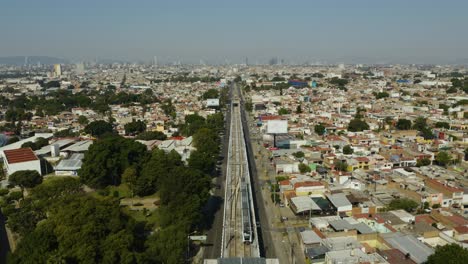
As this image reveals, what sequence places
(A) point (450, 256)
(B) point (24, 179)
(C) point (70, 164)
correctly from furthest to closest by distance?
(C) point (70, 164)
(B) point (24, 179)
(A) point (450, 256)

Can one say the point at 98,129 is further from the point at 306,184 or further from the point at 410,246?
the point at 410,246

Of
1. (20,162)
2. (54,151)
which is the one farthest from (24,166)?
(54,151)

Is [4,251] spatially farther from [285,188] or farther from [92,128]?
[92,128]

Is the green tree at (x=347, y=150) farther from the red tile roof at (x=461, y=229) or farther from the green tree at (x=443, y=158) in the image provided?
the red tile roof at (x=461, y=229)

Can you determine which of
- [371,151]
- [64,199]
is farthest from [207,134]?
[64,199]

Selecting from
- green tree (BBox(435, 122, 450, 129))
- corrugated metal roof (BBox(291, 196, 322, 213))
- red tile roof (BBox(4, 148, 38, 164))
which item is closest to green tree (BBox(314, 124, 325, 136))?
green tree (BBox(435, 122, 450, 129))

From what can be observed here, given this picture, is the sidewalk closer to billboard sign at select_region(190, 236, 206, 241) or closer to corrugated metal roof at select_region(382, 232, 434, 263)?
billboard sign at select_region(190, 236, 206, 241)
